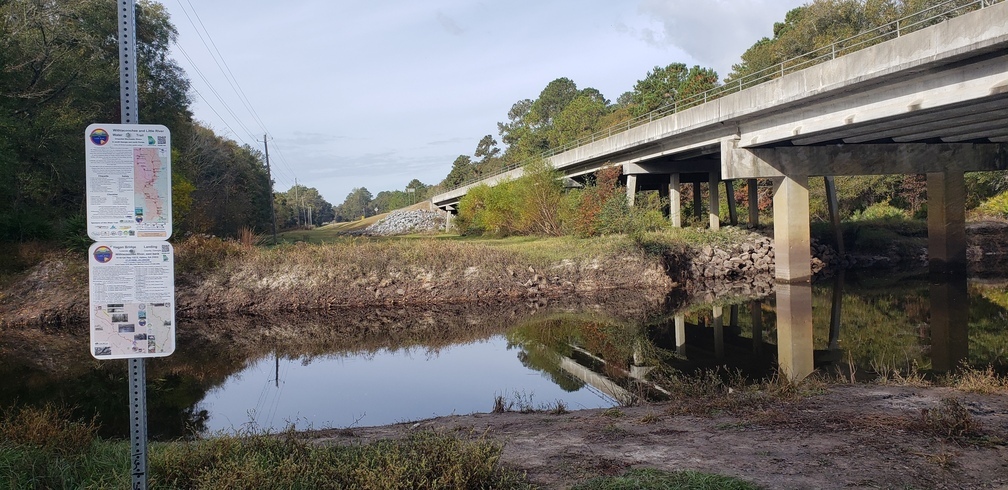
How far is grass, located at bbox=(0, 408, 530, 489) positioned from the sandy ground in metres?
0.79

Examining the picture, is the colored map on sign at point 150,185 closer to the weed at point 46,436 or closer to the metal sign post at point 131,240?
the metal sign post at point 131,240

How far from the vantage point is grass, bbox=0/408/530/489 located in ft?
14.6

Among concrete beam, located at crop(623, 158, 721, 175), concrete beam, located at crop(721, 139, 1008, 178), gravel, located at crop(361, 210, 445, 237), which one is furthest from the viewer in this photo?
gravel, located at crop(361, 210, 445, 237)

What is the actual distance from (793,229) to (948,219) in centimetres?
763

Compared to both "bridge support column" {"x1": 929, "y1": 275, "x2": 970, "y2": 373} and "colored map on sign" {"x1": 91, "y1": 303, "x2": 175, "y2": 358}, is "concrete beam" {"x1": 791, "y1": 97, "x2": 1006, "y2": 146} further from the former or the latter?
"colored map on sign" {"x1": 91, "y1": 303, "x2": 175, "y2": 358}

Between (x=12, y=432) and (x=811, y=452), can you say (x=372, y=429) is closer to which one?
(x=12, y=432)

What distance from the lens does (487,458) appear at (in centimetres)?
483

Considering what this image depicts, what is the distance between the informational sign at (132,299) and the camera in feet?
12.4

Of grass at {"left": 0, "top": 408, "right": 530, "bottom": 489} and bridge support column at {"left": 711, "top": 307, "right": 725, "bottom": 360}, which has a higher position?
grass at {"left": 0, "top": 408, "right": 530, "bottom": 489}

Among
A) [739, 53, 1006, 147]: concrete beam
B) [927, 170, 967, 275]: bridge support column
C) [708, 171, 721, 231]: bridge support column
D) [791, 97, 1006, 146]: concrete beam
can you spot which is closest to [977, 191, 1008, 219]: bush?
[927, 170, 967, 275]: bridge support column

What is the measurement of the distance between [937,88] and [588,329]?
1140 centimetres

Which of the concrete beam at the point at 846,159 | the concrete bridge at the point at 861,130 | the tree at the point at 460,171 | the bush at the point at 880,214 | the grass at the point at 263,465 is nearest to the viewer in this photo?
the grass at the point at 263,465

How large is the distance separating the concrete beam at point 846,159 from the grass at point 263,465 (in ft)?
77.3

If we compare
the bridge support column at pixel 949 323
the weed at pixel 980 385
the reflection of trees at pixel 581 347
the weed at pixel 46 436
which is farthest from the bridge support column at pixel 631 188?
the weed at pixel 46 436
